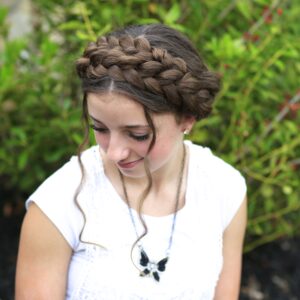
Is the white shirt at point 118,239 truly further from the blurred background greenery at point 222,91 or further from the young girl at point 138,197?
the blurred background greenery at point 222,91

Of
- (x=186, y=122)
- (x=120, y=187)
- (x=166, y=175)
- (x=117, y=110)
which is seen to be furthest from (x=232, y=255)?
(x=117, y=110)

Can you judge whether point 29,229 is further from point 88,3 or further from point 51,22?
point 51,22

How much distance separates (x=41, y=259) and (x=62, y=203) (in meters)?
0.19

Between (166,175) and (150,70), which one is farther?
(166,175)

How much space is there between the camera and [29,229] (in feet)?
5.82

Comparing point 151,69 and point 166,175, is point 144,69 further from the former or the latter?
point 166,175

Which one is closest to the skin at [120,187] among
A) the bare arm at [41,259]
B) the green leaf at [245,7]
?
the bare arm at [41,259]

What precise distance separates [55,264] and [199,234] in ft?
→ 1.59

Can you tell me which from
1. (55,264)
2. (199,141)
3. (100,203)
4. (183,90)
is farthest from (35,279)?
(199,141)

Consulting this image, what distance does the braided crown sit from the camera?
61.2 inches

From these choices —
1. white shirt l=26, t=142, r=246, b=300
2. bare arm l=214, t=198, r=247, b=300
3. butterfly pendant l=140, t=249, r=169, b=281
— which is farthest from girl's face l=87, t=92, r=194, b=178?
bare arm l=214, t=198, r=247, b=300

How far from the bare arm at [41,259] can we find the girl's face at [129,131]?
0.29 meters

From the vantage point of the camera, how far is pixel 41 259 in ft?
5.87

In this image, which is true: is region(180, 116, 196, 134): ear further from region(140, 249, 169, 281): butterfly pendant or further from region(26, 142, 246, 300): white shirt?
region(140, 249, 169, 281): butterfly pendant
